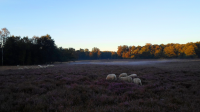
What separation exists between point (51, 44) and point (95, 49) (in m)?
90.4

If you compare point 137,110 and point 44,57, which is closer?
point 137,110

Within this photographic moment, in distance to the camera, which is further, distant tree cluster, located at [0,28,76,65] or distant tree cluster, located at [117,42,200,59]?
distant tree cluster, located at [117,42,200,59]

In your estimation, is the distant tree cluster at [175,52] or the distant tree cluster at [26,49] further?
the distant tree cluster at [175,52]

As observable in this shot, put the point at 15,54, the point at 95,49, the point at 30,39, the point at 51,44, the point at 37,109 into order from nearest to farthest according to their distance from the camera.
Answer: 1. the point at 37,109
2. the point at 15,54
3. the point at 30,39
4. the point at 51,44
5. the point at 95,49

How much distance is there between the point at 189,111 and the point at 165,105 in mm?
793

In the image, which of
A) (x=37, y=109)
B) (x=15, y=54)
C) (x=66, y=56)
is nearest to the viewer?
(x=37, y=109)

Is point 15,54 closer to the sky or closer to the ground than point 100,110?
closer to the sky

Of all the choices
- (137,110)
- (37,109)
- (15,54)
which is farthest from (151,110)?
(15,54)

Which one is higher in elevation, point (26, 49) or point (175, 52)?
point (26, 49)

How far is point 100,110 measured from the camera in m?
4.49

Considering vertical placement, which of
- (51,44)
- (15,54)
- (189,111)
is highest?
(51,44)

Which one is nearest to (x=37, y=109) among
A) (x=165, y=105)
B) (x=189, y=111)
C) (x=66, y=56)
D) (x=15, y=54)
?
(x=165, y=105)

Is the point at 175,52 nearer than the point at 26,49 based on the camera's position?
No

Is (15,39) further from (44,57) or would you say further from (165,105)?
(165,105)
